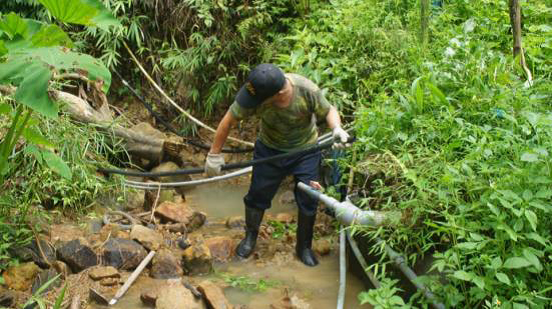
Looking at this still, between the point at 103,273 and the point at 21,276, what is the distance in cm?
55

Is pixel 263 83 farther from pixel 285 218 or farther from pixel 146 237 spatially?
pixel 285 218

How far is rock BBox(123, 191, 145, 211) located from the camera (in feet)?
19.0

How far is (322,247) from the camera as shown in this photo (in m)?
4.99

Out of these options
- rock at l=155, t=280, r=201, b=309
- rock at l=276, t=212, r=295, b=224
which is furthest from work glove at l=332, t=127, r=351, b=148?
rock at l=276, t=212, r=295, b=224

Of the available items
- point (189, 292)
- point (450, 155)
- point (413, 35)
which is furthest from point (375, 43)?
point (189, 292)

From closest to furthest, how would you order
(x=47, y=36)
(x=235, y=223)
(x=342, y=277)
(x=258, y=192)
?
(x=47, y=36)
(x=342, y=277)
(x=258, y=192)
(x=235, y=223)

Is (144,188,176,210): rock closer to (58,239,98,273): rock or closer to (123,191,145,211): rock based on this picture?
(123,191,145,211): rock

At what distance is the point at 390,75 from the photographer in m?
5.77

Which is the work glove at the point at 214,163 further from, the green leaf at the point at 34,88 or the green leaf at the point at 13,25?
the green leaf at the point at 34,88

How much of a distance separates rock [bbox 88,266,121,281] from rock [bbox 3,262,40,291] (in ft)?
1.25

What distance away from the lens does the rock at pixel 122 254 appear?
443 centimetres

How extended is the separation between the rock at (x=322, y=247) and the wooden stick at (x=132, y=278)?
140cm

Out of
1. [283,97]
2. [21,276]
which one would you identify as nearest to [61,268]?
[21,276]

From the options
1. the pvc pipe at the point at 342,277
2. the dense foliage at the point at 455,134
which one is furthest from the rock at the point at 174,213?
the dense foliage at the point at 455,134
